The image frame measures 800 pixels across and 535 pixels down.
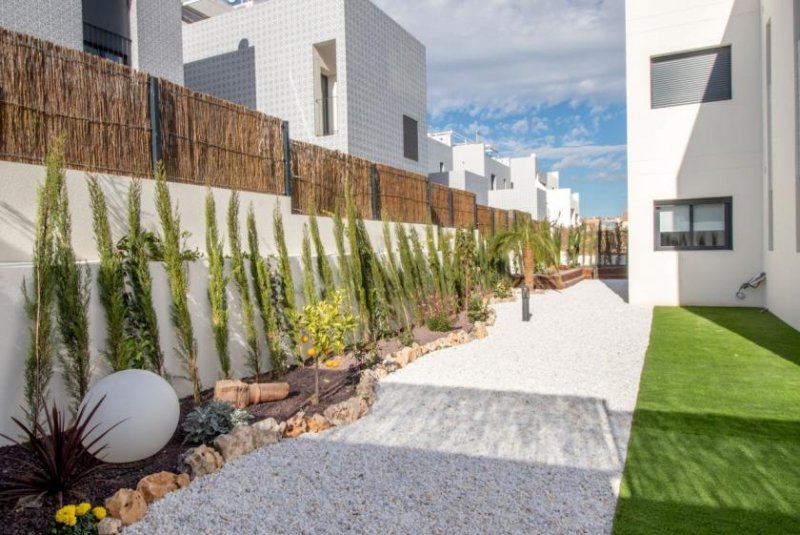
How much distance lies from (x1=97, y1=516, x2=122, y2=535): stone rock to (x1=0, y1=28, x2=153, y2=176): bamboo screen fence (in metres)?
3.24

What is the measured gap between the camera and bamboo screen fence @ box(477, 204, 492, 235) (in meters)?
18.2

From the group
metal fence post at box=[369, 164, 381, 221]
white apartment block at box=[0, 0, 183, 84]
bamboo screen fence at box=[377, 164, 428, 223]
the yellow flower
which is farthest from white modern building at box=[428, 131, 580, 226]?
the yellow flower

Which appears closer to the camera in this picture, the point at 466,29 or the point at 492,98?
the point at 466,29

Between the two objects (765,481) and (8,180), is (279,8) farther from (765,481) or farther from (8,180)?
(765,481)

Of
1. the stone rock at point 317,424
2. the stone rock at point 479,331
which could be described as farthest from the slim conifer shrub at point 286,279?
the stone rock at point 479,331

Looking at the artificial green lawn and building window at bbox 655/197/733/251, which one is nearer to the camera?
the artificial green lawn

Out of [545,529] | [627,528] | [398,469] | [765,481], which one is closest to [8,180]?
[398,469]

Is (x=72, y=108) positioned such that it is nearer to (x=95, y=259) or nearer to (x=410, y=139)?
(x=95, y=259)

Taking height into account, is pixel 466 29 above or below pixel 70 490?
above

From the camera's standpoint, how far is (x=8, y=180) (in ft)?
15.2

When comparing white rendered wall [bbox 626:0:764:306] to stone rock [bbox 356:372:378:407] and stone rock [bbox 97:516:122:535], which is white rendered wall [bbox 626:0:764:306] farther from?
stone rock [bbox 97:516:122:535]

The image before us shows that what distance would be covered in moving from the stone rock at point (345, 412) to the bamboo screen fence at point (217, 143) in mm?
3144

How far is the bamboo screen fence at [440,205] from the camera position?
14487mm

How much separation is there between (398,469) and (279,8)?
14.5 m
